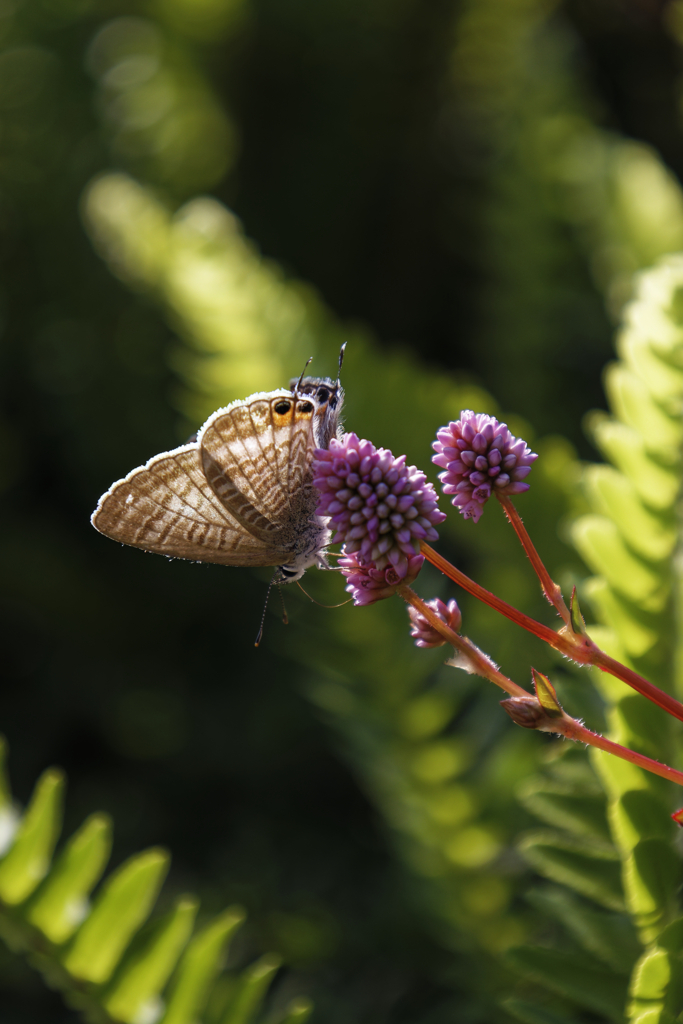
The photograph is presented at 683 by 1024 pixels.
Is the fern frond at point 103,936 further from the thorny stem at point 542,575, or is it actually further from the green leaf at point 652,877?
the thorny stem at point 542,575

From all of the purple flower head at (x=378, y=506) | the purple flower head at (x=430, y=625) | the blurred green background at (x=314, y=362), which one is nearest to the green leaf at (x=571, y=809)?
the blurred green background at (x=314, y=362)

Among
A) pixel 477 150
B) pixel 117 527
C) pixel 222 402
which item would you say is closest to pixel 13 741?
pixel 222 402

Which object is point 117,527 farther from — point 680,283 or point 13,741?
point 13,741

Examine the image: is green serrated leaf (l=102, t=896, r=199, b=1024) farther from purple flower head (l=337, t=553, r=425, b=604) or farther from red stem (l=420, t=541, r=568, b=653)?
red stem (l=420, t=541, r=568, b=653)

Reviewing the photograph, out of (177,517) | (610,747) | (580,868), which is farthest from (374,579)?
(580,868)

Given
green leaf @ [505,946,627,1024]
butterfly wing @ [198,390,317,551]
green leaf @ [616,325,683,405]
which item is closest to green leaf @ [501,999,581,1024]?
green leaf @ [505,946,627,1024]

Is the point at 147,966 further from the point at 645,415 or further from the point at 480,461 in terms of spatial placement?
the point at 645,415
